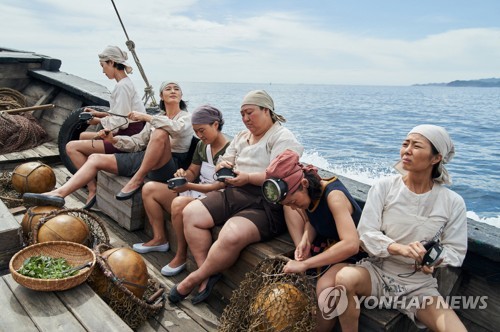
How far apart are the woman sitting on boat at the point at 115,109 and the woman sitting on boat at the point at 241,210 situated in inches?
52.5

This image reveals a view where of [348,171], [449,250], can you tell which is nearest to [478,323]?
[449,250]

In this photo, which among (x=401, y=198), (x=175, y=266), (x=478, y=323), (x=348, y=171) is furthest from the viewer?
(x=348, y=171)

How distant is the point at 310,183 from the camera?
1.99 meters

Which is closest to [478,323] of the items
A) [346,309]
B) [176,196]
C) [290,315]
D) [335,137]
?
[346,309]

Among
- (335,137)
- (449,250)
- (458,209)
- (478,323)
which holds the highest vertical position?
(458,209)

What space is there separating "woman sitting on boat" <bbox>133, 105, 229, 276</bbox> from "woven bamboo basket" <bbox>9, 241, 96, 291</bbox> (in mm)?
658

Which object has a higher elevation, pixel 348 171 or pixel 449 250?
pixel 449 250

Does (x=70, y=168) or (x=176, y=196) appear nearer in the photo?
(x=176, y=196)

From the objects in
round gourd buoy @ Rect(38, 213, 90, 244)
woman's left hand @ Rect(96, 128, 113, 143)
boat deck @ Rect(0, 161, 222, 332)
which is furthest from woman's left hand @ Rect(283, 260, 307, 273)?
woman's left hand @ Rect(96, 128, 113, 143)

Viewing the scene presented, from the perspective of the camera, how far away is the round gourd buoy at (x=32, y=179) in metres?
3.31

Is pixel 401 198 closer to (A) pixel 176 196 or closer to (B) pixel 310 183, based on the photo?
(B) pixel 310 183

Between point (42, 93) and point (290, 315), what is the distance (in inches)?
200

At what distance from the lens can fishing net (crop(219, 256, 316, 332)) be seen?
179 cm

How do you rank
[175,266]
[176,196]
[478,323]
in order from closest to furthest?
[478,323], [175,266], [176,196]
